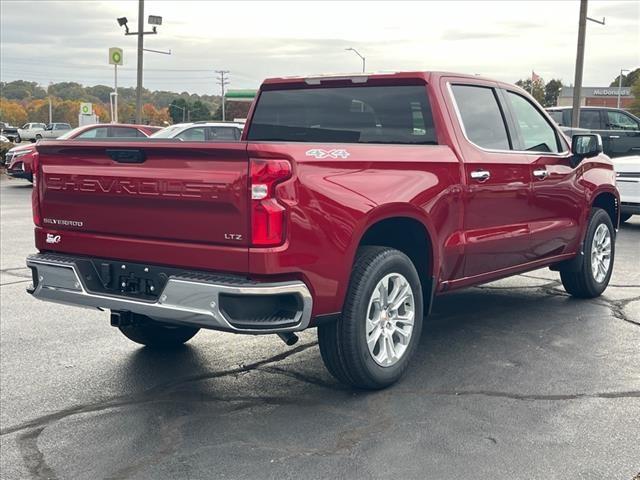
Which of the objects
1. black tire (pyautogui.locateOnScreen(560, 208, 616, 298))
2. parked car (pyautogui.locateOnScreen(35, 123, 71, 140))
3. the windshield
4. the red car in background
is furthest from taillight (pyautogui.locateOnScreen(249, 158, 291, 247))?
parked car (pyautogui.locateOnScreen(35, 123, 71, 140))

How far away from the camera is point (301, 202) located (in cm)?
411

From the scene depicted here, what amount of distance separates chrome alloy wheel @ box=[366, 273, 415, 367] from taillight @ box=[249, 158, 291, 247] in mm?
879

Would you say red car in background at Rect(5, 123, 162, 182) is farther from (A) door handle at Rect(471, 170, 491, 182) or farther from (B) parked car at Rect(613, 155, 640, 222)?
(A) door handle at Rect(471, 170, 491, 182)

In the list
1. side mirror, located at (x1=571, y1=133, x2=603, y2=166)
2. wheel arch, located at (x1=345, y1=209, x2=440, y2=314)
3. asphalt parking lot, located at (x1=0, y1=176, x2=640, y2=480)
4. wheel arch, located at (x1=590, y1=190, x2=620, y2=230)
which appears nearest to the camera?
asphalt parking lot, located at (x1=0, y1=176, x2=640, y2=480)

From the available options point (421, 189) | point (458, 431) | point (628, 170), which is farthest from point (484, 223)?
point (628, 170)

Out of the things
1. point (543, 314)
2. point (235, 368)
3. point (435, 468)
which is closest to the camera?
point (435, 468)

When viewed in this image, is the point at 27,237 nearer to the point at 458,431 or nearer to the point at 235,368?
the point at 235,368

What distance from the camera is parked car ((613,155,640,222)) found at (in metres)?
12.7

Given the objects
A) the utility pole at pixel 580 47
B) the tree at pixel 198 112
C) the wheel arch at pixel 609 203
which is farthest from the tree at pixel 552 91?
the wheel arch at pixel 609 203

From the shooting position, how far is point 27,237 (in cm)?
1205

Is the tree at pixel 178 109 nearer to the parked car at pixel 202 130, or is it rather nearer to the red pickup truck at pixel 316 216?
the parked car at pixel 202 130

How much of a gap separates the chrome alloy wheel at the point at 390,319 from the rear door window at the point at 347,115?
1119 millimetres

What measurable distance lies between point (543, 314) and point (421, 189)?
98.1 inches

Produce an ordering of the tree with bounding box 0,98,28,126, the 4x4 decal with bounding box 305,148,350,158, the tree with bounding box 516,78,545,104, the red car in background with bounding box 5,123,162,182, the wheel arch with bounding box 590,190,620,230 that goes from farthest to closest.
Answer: the tree with bounding box 0,98,28,126 → the tree with bounding box 516,78,545,104 → the red car in background with bounding box 5,123,162,182 → the wheel arch with bounding box 590,190,620,230 → the 4x4 decal with bounding box 305,148,350,158
